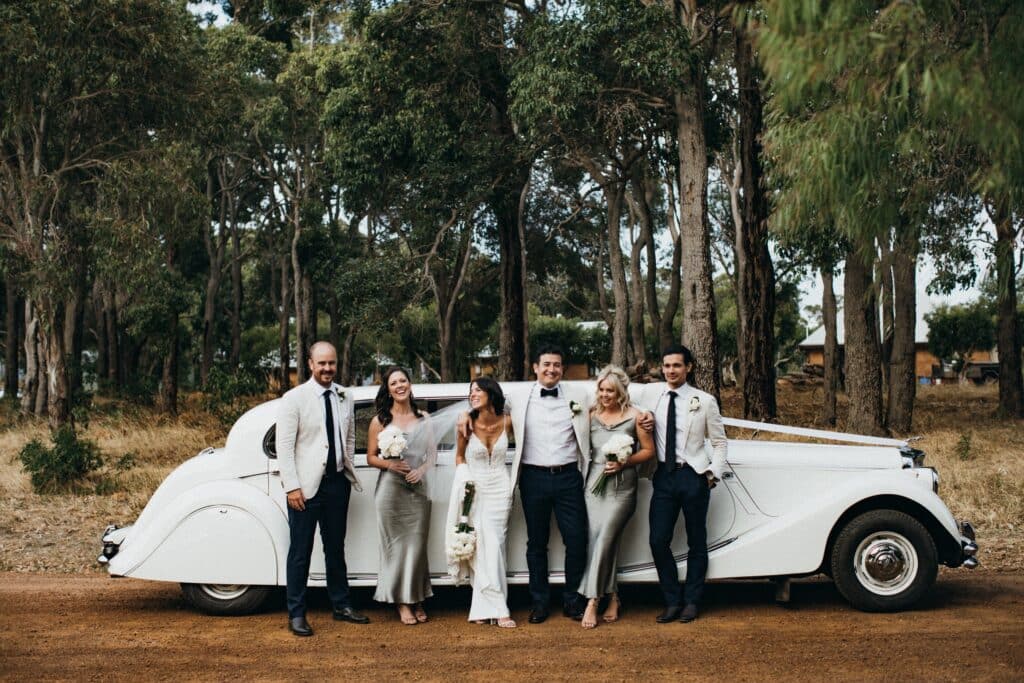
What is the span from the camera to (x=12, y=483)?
1529 cm

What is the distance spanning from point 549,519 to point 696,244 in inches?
515

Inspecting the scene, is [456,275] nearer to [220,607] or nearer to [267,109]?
[267,109]

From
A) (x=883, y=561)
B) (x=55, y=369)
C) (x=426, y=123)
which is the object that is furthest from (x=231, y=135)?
(x=883, y=561)

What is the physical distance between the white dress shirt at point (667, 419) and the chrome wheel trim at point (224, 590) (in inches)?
127

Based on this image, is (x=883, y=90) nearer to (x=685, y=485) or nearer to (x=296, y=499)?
(x=685, y=485)

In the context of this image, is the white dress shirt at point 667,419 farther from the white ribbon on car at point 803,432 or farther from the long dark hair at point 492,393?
the long dark hair at point 492,393

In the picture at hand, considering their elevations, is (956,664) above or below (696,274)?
below

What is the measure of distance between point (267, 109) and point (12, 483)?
23741 millimetres

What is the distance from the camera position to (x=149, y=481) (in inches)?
589

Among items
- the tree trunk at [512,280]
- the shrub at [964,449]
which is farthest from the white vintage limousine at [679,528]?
the tree trunk at [512,280]

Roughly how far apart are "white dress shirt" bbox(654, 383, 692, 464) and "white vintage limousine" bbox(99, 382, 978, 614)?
362 millimetres

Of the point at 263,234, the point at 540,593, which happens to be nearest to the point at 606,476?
the point at 540,593

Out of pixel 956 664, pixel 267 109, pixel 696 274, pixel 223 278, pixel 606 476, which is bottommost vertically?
pixel 956 664

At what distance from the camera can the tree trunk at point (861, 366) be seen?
67.3ft
